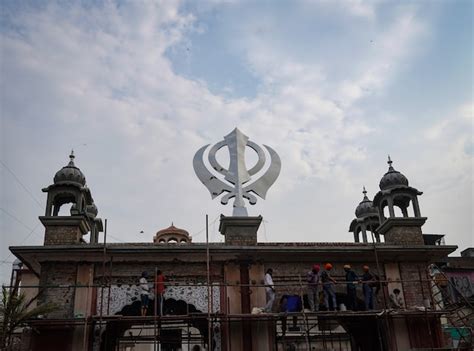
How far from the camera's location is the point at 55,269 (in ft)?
52.4

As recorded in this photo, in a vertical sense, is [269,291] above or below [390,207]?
below

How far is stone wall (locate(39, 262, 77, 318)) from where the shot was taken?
1544cm

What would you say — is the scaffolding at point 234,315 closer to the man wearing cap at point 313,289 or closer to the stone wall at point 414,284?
the stone wall at point 414,284

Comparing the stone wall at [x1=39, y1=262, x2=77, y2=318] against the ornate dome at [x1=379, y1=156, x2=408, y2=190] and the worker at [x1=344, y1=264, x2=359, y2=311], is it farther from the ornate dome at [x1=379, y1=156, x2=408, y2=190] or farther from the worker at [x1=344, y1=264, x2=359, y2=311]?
the ornate dome at [x1=379, y1=156, x2=408, y2=190]

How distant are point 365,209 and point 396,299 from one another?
29.5ft

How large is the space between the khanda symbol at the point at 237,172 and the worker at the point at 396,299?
5.16 m

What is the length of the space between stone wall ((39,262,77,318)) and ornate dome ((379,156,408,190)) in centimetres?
1052

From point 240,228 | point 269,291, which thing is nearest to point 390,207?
point 240,228

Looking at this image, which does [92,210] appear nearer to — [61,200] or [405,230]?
[61,200]

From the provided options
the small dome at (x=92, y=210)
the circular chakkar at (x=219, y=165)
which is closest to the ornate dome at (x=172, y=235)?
the small dome at (x=92, y=210)

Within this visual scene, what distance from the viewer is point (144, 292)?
50.6 ft

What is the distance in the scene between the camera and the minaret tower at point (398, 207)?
58.7 feet

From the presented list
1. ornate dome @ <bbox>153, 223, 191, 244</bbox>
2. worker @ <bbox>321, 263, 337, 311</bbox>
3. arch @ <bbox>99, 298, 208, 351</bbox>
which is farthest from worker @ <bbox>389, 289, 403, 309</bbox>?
ornate dome @ <bbox>153, 223, 191, 244</bbox>

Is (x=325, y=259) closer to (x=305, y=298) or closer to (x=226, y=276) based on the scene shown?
(x=305, y=298)
